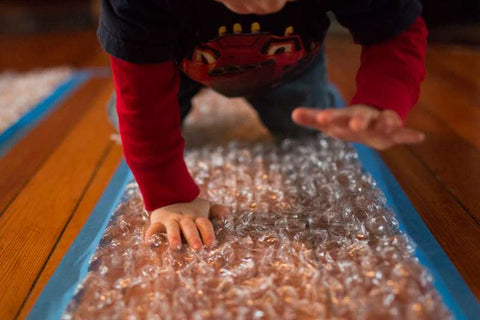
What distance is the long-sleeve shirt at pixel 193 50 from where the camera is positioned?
0.53 metres

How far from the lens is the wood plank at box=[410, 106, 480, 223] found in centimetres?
66

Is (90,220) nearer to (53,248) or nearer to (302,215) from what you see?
(53,248)

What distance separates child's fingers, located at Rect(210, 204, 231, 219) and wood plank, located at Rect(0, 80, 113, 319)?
206mm

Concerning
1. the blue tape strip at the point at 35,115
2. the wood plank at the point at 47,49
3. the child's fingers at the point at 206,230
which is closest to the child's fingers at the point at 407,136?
the child's fingers at the point at 206,230

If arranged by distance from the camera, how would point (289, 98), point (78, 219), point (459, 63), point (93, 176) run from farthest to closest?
point (459, 63), point (289, 98), point (93, 176), point (78, 219)

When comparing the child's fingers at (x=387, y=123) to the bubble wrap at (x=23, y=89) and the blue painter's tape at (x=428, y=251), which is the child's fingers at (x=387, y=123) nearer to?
the blue painter's tape at (x=428, y=251)

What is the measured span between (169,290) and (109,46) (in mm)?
288

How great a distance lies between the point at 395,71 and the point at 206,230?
30 centimetres

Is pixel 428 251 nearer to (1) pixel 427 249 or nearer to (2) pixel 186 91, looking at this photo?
(1) pixel 427 249

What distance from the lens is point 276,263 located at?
51 cm

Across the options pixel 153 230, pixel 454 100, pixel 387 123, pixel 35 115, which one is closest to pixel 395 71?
pixel 387 123

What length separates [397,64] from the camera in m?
0.56

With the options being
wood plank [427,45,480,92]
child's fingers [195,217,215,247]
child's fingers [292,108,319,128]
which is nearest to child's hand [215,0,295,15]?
child's fingers [292,108,319,128]

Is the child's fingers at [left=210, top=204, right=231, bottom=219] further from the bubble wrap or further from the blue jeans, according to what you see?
the bubble wrap
